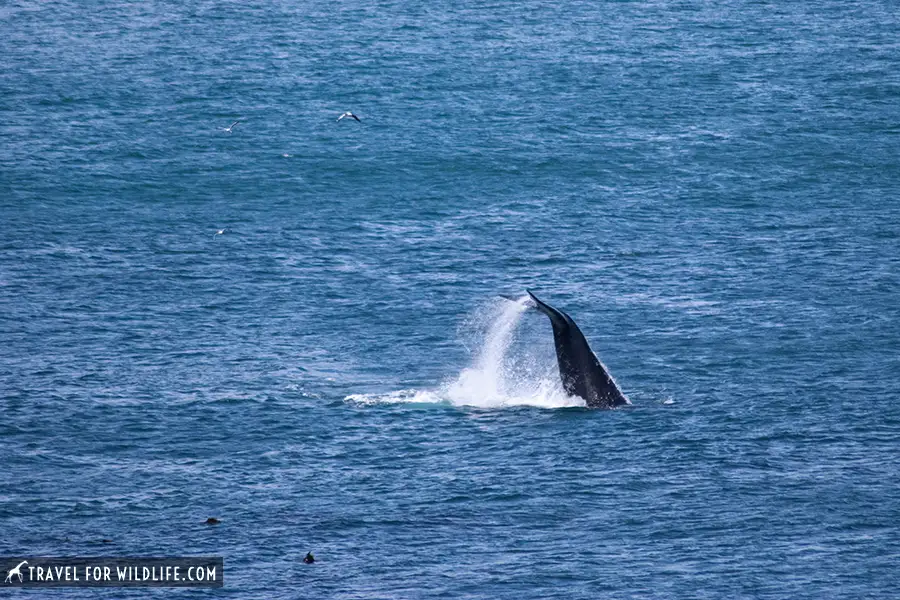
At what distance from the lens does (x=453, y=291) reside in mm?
86688

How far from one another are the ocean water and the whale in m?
0.69

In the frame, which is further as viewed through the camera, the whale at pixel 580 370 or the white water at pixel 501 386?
the white water at pixel 501 386

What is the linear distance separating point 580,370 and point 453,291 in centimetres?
2369

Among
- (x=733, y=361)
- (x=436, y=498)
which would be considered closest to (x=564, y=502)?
(x=436, y=498)

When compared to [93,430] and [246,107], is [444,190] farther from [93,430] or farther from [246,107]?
[93,430]

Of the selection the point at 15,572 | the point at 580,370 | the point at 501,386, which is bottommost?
the point at 501,386

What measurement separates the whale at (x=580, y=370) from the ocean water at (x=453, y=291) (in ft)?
Answer: 2.27

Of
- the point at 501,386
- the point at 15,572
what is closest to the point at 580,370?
the point at 501,386

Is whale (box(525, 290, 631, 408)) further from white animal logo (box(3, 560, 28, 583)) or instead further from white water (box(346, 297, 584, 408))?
white animal logo (box(3, 560, 28, 583))

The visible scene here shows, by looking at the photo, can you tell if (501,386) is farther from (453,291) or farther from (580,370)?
(453,291)

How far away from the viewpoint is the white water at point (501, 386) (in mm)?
67000

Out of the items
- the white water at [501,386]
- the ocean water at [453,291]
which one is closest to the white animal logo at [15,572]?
the ocean water at [453,291]

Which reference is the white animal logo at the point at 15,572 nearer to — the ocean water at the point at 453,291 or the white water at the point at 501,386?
the ocean water at the point at 453,291

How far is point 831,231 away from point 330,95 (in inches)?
1901
